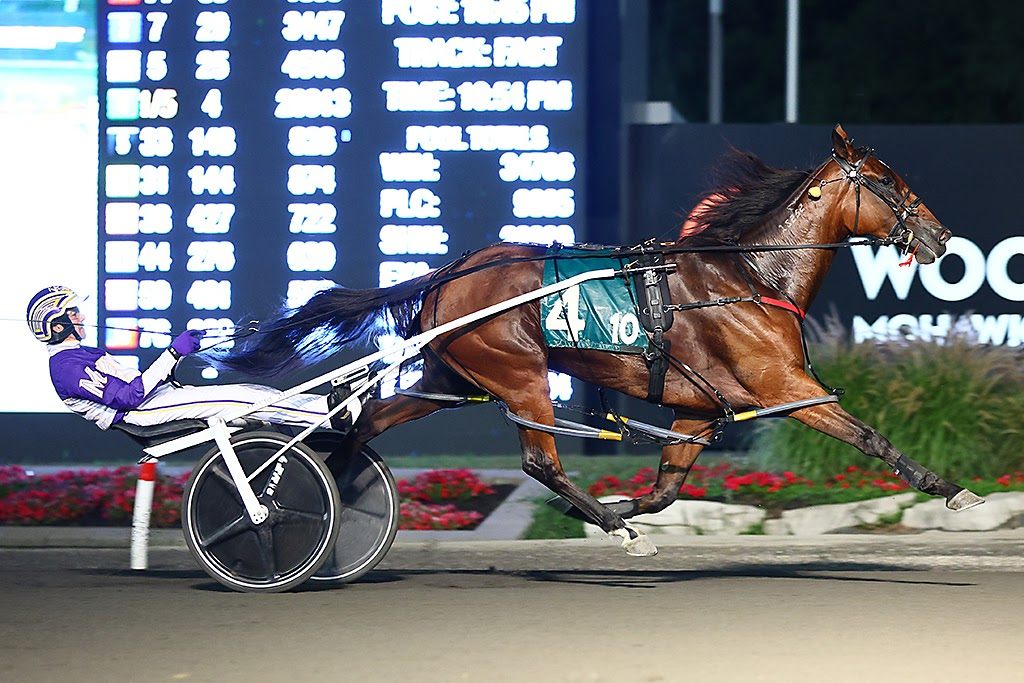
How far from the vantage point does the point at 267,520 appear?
7.68 metres

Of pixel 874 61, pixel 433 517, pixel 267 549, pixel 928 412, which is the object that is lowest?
pixel 433 517

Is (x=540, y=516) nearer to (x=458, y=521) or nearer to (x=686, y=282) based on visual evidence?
(x=458, y=521)

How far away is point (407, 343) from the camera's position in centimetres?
785

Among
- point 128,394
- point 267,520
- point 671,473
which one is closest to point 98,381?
point 128,394

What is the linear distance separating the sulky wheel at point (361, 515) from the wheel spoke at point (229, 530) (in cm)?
51

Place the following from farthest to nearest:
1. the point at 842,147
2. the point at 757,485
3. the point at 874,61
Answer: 1. the point at 874,61
2. the point at 757,485
3. the point at 842,147

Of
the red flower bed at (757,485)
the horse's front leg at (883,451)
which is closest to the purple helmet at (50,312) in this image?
the horse's front leg at (883,451)

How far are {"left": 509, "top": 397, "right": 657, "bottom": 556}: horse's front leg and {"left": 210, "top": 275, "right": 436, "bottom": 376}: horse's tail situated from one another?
84 cm

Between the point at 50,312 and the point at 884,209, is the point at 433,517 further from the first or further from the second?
the point at 884,209

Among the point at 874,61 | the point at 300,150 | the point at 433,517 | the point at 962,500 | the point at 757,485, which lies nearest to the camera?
the point at 962,500

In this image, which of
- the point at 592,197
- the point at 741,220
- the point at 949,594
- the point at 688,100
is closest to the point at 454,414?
the point at 592,197

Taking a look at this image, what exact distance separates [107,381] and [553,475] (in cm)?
223

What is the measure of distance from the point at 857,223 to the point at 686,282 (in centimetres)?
91

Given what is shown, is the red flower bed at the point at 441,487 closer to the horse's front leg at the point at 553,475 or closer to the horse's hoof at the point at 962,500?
the horse's front leg at the point at 553,475
